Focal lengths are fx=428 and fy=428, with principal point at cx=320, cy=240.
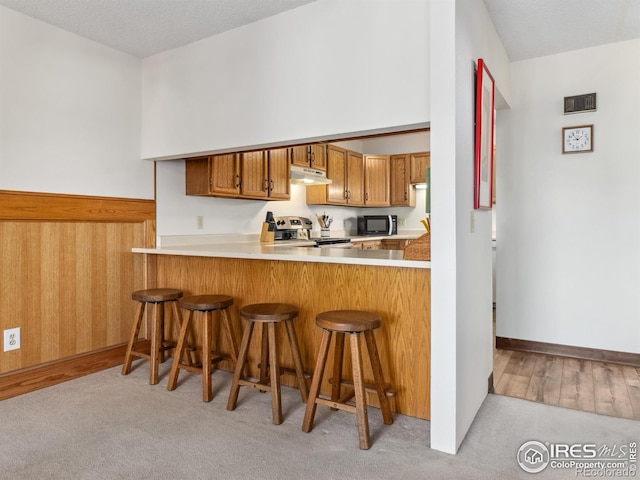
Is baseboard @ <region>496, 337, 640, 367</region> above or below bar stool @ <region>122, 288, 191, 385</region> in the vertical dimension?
below

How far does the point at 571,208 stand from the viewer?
3408 millimetres

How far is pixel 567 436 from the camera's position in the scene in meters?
2.14

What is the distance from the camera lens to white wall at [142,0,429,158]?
219 centimetres

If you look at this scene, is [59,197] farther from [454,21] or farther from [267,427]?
[454,21]

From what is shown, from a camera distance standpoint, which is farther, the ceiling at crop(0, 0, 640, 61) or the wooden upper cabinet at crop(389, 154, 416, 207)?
the wooden upper cabinet at crop(389, 154, 416, 207)

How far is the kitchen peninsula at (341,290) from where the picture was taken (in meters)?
2.31

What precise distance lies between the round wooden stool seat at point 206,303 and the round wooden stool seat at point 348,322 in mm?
777

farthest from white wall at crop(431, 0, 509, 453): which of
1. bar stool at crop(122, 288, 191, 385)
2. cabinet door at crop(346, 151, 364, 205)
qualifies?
cabinet door at crop(346, 151, 364, 205)

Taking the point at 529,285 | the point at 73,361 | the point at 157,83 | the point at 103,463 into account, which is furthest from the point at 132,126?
the point at 529,285

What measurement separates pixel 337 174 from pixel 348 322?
3.56 metres

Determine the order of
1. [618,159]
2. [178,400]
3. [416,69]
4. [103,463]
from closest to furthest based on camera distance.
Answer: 1. [103,463]
2. [416,69]
3. [178,400]
4. [618,159]

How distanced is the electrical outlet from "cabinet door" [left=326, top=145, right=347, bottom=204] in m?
3.43

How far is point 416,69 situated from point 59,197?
2404 mm

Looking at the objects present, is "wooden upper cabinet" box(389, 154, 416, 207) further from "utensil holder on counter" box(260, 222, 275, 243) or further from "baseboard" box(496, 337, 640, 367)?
"baseboard" box(496, 337, 640, 367)
